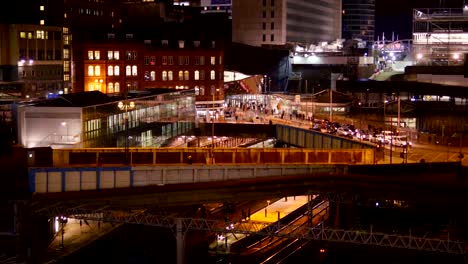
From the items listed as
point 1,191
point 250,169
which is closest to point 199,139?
point 250,169

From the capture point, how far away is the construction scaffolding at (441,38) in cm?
10881

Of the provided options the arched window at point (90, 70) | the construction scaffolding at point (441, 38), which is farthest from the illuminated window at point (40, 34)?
the construction scaffolding at point (441, 38)

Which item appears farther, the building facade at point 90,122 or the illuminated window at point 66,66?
the illuminated window at point 66,66

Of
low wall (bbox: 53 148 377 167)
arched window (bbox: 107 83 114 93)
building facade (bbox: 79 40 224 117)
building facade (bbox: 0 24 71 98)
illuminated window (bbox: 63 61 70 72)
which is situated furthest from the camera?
illuminated window (bbox: 63 61 70 72)

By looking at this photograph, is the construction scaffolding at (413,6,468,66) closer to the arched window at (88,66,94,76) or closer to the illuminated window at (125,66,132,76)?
the illuminated window at (125,66,132,76)

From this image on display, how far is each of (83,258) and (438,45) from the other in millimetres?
81793

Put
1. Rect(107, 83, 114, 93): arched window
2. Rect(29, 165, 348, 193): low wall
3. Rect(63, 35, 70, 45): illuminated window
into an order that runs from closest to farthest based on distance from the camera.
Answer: Rect(29, 165, 348, 193): low wall < Rect(107, 83, 114, 93): arched window < Rect(63, 35, 70, 45): illuminated window

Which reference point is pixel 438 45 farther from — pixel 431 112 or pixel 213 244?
pixel 213 244

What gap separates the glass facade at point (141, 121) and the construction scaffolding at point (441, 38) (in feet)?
155

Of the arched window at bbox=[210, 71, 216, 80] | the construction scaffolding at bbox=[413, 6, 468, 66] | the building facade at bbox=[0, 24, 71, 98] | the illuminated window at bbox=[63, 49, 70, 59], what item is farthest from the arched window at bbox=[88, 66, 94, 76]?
the construction scaffolding at bbox=[413, 6, 468, 66]

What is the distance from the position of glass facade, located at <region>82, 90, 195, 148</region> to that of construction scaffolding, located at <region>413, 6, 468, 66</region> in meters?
47.4

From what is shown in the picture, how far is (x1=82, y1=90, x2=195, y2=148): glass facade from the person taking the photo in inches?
2098

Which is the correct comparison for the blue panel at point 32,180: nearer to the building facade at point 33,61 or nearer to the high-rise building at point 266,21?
the building facade at point 33,61

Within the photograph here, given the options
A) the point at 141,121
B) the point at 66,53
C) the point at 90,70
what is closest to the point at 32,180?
the point at 141,121
